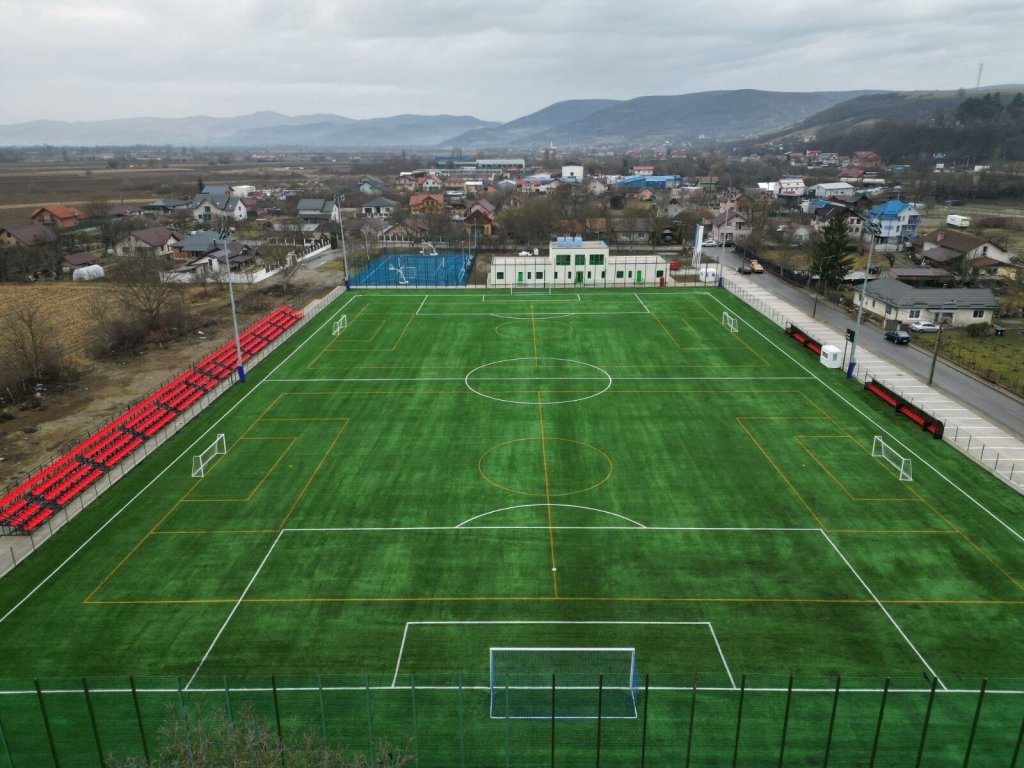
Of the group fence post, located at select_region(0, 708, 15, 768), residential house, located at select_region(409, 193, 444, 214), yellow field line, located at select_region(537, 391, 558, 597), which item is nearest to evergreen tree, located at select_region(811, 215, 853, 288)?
yellow field line, located at select_region(537, 391, 558, 597)

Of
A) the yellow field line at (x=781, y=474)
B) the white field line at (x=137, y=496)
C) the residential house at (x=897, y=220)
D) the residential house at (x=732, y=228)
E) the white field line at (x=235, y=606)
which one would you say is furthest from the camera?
the residential house at (x=732, y=228)

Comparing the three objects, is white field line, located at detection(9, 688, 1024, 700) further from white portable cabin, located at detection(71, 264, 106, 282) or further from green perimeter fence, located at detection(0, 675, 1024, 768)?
white portable cabin, located at detection(71, 264, 106, 282)

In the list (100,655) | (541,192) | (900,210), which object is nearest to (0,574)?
(100,655)

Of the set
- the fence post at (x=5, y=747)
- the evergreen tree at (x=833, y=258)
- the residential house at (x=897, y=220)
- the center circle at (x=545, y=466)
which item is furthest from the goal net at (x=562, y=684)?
the residential house at (x=897, y=220)

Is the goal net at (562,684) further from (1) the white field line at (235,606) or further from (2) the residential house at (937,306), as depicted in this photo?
(2) the residential house at (937,306)

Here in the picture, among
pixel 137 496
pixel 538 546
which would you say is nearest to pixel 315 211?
pixel 137 496

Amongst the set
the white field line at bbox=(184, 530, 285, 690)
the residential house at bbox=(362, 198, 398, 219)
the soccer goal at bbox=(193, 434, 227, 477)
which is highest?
the residential house at bbox=(362, 198, 398, 219)

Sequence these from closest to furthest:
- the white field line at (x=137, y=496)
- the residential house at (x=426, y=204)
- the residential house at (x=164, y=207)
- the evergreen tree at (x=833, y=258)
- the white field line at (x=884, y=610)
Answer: the white field line at (x=884, y=610) → the white field line at (x=137, y=496) → the evergreen tree at (x=833, y=258) → the residential house at (x=426, y=204) → the residential house at (x=164, y=207)
